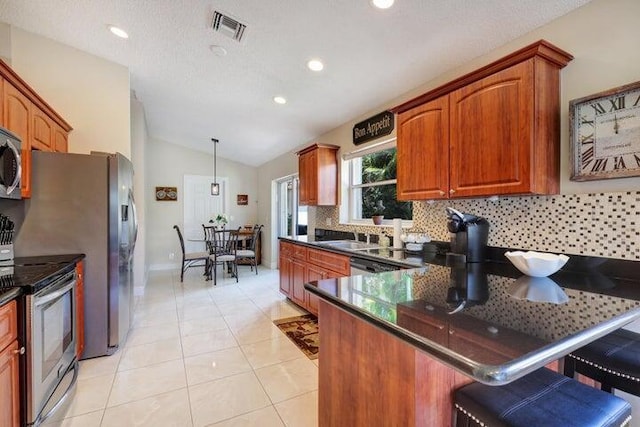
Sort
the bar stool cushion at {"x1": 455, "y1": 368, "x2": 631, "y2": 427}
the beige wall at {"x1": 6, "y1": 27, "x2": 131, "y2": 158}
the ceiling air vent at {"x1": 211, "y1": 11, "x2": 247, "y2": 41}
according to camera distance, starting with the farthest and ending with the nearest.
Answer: the beige wall at {"x1": 6, "y1": 27, "x2": 131, "y2": 158}
the ceiling air vent at {"x1": 211, "y1": 11, "x2": 247, "y2": 41}
the bar stool cushion at {"x1": 455, "y1": 368, "x2": 631, "y2": 427}

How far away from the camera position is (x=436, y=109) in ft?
7.22

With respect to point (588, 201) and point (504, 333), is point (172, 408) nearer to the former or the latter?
point (504, 333)

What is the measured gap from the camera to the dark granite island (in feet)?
2.42

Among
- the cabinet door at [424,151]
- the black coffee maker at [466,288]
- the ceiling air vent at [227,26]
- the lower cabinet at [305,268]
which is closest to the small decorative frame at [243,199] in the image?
the lower cabinet at [305,268]

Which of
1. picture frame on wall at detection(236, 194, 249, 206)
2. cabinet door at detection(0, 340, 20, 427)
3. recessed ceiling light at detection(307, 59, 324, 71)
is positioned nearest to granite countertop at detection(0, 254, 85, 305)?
cabinet door at detection(0, 340, 20, 427)

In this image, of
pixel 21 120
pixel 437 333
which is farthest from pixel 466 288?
pixel 21 120

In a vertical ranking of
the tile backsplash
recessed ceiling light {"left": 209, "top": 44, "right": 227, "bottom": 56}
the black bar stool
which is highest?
recessed ceiling light {"left": 209, "top": 44, "right": 227, "bottom": 56}

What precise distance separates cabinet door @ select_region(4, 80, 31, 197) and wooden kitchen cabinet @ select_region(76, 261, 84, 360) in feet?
2.23

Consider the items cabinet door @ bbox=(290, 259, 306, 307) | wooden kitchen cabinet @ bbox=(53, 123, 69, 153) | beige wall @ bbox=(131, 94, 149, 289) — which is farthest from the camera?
beige wall @ bbox=(131, 94, 149, 289)

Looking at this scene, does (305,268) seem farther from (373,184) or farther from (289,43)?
(289,43)

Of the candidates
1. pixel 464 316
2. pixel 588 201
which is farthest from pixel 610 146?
pixel 464 316

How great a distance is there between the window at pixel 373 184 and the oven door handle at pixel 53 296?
9.40 feet

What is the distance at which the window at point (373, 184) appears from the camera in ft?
10.8

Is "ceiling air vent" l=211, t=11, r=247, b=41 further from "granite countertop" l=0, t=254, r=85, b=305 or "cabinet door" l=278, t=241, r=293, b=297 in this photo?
"cabinet door" l=278, t=241, r=293, b=297
